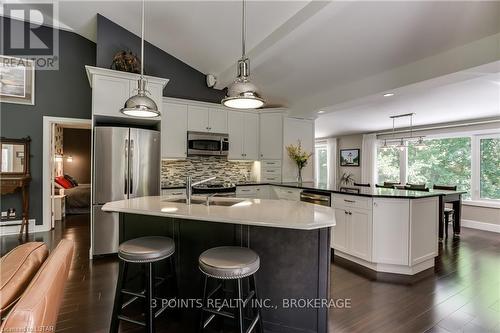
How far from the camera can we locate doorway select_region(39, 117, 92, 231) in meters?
4.53

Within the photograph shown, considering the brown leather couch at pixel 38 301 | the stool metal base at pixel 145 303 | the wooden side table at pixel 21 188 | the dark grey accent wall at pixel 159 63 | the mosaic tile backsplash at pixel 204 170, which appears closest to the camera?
the brown leather couch at pixel 38 301

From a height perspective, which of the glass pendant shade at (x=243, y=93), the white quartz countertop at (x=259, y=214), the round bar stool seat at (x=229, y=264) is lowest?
the round bar stool seat at (x=229, y=264)

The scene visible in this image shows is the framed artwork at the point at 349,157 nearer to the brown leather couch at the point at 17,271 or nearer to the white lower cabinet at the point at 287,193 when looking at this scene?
the white lower cabinet at the point at 287,193

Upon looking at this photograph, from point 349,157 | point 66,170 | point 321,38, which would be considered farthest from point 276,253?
point 66,170

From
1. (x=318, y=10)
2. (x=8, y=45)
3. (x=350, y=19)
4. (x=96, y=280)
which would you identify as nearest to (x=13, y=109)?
(x=8, y=45)

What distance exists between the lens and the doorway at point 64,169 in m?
4.53

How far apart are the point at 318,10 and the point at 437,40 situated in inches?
51.6

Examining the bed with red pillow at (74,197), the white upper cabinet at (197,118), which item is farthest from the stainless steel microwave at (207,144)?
the bed with red pillow at (74,197)

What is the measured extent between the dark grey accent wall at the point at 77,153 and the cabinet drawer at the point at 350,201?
8001mm

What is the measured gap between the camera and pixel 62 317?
6.53 feet

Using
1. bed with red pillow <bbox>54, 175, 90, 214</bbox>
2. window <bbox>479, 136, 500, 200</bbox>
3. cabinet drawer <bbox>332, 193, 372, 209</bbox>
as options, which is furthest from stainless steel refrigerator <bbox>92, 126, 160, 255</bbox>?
window <bbox>479, 136, 500, 200</bbox>

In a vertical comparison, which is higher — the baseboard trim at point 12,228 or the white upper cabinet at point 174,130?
the white upper cabinet at point 174,130

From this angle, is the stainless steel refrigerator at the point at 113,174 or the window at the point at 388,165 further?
the window at the point at 388,165

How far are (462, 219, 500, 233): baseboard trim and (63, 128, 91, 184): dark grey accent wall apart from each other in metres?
10.6
